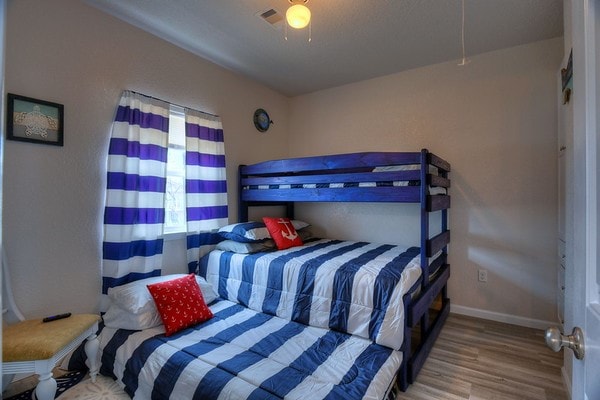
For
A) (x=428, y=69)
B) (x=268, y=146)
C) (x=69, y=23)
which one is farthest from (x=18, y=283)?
(x=428, y=69)

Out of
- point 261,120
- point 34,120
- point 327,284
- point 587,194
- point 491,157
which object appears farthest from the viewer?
point 261,120

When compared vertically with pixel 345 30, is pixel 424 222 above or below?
below

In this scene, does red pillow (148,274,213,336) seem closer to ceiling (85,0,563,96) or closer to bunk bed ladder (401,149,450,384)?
Result: bunk bed ladder (401,149,450,384)

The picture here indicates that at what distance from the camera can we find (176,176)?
2.56m

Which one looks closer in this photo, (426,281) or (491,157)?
(426,281)

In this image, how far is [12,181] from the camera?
1.66 m

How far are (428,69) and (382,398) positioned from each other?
297 centimetres

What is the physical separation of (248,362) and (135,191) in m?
1.52

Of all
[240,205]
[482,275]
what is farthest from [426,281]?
[240,205]

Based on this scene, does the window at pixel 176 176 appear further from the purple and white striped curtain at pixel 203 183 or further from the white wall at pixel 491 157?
the white wall at pixel 491 157

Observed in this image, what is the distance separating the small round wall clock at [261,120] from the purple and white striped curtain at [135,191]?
1149 millimetres

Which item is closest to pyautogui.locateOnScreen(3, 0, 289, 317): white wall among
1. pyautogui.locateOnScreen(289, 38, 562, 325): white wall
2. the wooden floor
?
the wooden floor

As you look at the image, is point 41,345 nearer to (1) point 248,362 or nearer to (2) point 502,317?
(1) point 248,362

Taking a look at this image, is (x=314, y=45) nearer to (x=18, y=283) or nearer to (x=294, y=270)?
(x=294, y=270)
